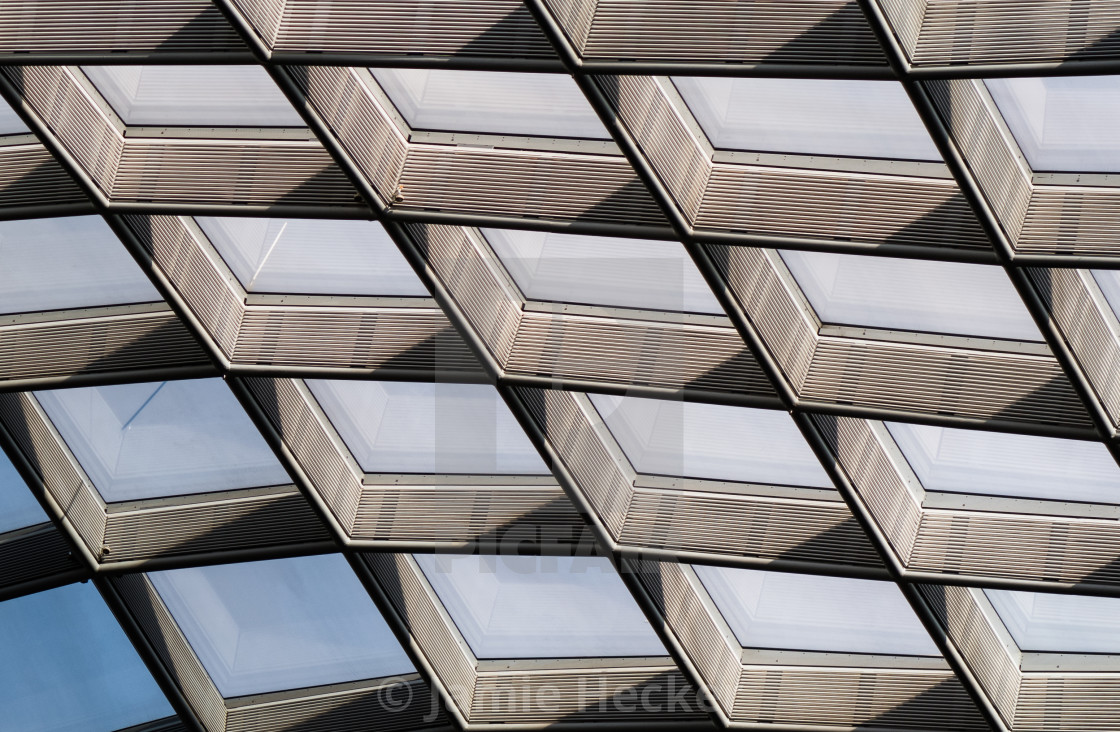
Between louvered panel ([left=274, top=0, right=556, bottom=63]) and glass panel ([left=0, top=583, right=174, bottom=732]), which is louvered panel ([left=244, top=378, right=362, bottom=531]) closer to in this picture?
glass panel ([left=0, top=583, right=174, bottom=732])

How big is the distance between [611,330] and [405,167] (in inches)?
174

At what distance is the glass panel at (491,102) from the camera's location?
2183cm

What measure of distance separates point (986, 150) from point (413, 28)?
7.92 m

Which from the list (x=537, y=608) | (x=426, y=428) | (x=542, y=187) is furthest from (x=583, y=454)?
(x=542, y=187)

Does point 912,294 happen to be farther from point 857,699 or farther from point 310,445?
point 310,445

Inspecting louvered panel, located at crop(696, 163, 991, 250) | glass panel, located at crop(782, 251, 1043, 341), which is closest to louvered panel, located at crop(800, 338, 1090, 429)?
glass panel, located at crop(782, 251, 1043, 341)

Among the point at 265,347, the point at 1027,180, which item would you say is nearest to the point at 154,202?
the point at 265,347

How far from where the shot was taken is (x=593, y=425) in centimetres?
2605

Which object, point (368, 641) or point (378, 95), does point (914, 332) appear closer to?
point (378, 95)

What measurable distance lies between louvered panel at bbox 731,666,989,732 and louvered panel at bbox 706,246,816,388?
7.54 meters

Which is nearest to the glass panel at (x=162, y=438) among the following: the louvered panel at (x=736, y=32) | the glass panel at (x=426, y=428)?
the glass panel at (x=426, y=428)

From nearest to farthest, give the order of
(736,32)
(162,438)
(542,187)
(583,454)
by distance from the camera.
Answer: (736,32)
(542,187)
(583,454)
(162,438)

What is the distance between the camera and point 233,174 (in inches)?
921

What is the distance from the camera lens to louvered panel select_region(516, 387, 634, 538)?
2547 centimetres
